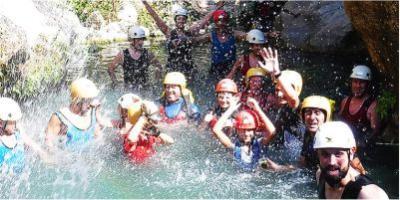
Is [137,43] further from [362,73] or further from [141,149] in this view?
[362,73]

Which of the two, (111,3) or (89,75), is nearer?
(89,75)

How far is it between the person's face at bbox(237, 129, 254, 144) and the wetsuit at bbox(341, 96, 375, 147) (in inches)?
56.2

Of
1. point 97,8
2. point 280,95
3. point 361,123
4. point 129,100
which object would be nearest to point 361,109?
point 361,123

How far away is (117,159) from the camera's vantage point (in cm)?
695

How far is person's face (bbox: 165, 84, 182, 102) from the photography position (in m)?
7.57

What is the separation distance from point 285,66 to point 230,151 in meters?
5.17

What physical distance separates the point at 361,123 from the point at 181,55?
4.69m

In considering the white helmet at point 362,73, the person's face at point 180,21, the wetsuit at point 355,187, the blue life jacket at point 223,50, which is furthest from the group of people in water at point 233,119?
the person's face at point 180,21

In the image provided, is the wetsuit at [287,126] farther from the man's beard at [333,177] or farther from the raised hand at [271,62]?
the man's beard at [333,177]

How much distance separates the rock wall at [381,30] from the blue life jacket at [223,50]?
303 cm

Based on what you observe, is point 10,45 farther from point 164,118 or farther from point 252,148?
point 252,148

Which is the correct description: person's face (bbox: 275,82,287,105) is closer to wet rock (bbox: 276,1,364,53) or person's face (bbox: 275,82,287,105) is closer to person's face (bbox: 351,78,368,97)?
person's face (bbox: 351,78,368,97)

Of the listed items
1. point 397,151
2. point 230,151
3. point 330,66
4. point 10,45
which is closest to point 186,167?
point 230,151

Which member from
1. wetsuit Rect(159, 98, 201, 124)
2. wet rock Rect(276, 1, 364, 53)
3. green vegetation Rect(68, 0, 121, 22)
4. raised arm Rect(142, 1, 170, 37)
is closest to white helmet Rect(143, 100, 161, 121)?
wetsuit Rect(159, 98, 201, 124)
